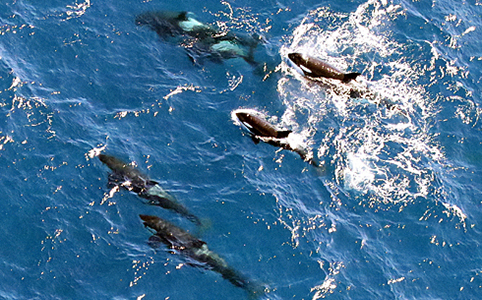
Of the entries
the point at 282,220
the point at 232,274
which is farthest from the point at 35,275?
the point at 282,220

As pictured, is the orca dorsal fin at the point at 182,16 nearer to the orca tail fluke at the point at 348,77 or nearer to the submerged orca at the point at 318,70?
the submerged orca at the point at 318,70

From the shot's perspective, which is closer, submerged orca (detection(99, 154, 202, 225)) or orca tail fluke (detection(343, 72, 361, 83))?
submerged orca (detection(99, 154, 202, 225))

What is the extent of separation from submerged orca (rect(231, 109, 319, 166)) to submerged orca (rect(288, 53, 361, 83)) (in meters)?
3.66

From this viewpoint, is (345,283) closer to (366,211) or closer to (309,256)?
(309,256)

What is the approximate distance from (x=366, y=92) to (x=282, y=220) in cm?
846

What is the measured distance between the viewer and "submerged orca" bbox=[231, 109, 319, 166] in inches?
967

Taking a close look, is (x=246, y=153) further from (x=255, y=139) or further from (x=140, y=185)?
(x=140, y=185)

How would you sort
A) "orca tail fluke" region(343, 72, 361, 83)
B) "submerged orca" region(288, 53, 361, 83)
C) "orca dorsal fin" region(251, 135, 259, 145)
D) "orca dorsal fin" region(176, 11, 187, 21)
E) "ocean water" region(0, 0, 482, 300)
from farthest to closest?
"orca dorsal fin" region(176, 11, 187, 21) < "orca tail fluke" region(343, 72, 361, 83) < "submerged orca" region(288, 53, 361, 83) < "orca dorsal fin" region(251, 135, 259, 145) < "ocean water" region(0, 0, 482, 300)

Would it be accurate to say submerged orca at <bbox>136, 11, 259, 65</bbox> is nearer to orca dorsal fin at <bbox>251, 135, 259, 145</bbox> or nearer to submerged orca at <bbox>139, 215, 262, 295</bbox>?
orca dorsal fin at <bbox>251, 135, 259, 145</bbox>

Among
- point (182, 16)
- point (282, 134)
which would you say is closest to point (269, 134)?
point (282, 134)

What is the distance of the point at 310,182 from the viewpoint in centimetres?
2405

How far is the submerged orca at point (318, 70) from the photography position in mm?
26172

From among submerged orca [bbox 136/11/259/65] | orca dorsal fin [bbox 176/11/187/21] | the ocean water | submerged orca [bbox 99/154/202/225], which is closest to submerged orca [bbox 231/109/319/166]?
the ocean water

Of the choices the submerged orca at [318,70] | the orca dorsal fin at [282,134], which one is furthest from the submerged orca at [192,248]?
the submerged orca at [318,70]
